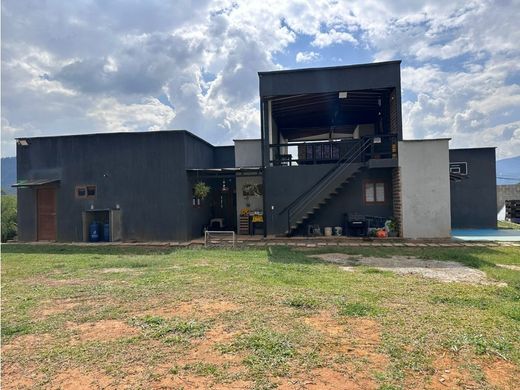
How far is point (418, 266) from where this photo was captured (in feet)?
24.9

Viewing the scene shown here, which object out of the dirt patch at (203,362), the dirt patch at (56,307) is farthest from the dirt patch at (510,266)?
the dirt patch at (56,307)

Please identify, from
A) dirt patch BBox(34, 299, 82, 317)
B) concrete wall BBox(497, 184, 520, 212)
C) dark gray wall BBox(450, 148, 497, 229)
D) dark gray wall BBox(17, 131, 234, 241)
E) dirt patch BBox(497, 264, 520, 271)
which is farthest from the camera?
concrete wall BBox(497, 184, 520, 212)

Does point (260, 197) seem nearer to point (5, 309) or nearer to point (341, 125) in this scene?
point (341, 125)

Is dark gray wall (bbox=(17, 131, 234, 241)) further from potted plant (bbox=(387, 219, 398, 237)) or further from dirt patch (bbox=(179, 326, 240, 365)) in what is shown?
dirt patch (bbox=(179, 326, 240, 365))

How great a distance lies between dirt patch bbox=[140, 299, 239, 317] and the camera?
4.51 m

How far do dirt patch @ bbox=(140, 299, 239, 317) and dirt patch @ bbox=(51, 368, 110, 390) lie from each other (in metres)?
1.42

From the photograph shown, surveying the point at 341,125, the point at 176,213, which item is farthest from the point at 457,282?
the point at 341,125

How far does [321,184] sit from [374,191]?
212 cm

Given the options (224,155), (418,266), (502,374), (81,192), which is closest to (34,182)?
(81,192)

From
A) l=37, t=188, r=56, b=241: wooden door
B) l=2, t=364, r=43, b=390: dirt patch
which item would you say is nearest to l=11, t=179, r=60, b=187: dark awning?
l=37, t=188, r=56, b=241: wooden door

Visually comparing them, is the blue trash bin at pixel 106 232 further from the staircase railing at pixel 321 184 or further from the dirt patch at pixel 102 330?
the dirt patch at pixel 102 330

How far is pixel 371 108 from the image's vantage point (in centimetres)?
1505

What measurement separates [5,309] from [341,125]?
16.2 meters

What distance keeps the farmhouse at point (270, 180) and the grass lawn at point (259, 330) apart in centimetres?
539
